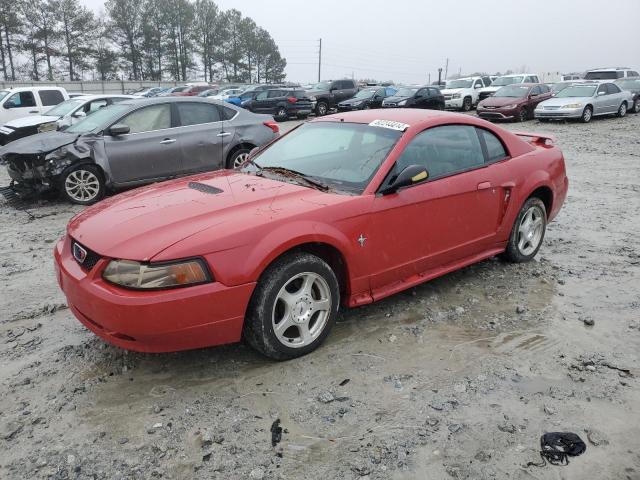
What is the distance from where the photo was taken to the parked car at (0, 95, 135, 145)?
11.5m

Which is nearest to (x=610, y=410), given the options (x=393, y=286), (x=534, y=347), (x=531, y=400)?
(x=531, y=400)

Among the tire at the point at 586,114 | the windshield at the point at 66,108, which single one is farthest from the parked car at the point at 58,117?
the tire at the point at 586,114

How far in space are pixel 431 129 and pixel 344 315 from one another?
1628 millimetres

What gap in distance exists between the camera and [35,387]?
120 inches

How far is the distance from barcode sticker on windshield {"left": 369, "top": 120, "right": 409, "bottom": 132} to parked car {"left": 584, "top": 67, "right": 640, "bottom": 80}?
27.0m

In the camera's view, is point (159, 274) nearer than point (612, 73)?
Yes

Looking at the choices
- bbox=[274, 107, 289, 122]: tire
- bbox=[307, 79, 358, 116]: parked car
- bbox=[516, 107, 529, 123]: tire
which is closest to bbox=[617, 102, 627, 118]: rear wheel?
bbox=[516, 107, 529, 123]: tire

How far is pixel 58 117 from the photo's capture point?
11.9m

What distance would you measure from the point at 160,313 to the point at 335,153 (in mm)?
1950

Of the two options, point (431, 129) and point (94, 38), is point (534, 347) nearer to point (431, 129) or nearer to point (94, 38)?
point (431, 129)

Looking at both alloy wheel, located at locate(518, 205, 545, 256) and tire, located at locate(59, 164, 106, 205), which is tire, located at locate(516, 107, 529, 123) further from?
tire, located at locate(59, 164, 106, 205)

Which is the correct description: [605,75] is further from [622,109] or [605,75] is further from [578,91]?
[578,91]

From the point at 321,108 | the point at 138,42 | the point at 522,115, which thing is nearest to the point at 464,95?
the point at 522,115

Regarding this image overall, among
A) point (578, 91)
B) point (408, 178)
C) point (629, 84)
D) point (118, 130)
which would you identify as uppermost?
point (629, 84)
